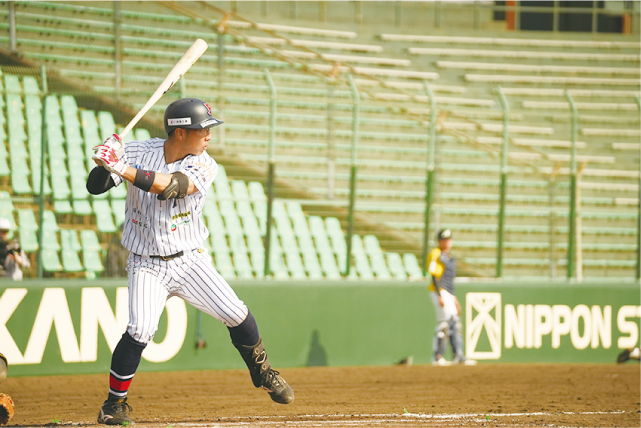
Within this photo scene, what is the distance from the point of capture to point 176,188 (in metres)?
4.66

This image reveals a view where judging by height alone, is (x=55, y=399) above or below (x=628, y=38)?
below

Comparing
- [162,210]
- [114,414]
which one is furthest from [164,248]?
[114,414]

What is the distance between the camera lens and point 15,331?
26.8ft

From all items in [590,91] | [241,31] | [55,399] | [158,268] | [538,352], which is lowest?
[538,352]

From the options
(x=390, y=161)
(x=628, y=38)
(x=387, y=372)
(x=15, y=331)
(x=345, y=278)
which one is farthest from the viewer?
Result: (x=628, y=38)

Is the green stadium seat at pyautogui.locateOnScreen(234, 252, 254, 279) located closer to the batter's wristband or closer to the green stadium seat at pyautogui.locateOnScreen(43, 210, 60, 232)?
the green stadium seat at pyautogui.locateOnScreen(43, 210, 60, 232)

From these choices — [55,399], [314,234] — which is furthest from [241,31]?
[55,399]

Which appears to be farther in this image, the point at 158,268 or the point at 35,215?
the point at 35,215

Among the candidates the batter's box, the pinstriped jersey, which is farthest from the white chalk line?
the batter's box

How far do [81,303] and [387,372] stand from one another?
3.82 metres

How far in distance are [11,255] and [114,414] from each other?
441 cm

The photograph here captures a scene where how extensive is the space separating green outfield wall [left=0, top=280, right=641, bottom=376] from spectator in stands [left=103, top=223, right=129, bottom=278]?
0.30 meters

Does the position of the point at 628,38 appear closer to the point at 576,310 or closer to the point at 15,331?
the point at 576,310

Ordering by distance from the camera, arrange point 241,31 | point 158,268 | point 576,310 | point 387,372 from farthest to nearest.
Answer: point 241,31 → point 576,310 → point 387,372 → point 158,268
